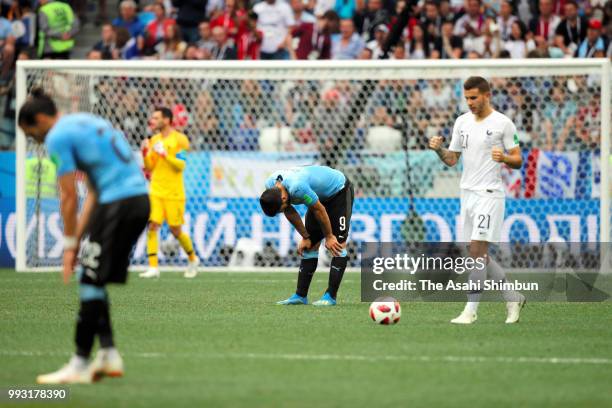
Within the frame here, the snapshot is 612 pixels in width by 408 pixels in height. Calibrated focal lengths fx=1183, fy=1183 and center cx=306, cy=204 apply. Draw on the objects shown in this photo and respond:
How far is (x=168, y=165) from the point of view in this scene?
16.9m

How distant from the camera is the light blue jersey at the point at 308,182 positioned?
11680 millimetres

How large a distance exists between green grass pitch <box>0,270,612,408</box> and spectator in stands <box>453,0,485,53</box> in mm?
8472

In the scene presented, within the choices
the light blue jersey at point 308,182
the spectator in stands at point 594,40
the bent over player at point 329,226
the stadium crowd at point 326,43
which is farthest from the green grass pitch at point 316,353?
Answer: the spectator in stands at point 594,40

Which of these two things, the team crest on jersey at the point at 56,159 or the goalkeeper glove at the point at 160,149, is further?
the goalkeeper glove at the point at 160,149

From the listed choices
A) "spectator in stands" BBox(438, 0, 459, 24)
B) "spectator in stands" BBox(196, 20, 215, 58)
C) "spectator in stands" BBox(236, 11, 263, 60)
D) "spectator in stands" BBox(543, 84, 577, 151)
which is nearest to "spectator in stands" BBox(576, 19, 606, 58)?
"spectator in stands" BBox(543, 84, 577, 151)

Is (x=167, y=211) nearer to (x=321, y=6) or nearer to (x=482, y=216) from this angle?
(x=482, y=216)

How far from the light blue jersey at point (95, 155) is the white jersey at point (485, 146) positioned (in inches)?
169

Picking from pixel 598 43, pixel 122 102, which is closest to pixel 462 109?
pixel 598 43

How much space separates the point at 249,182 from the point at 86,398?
39.5ft

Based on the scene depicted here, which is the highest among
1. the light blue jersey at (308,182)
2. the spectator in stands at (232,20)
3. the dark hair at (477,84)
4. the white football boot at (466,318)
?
the spectator in stands at (232,20)

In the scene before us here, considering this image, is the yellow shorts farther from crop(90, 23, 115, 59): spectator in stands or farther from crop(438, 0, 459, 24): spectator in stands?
crop(438, 0, 459, 24): spectator in stands

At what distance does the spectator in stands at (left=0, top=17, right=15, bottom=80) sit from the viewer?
2265 cm

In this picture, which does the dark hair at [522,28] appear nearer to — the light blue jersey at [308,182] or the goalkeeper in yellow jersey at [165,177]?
the goalkeeper in yellow jersey at [165,177]

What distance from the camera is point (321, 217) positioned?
11828mm
